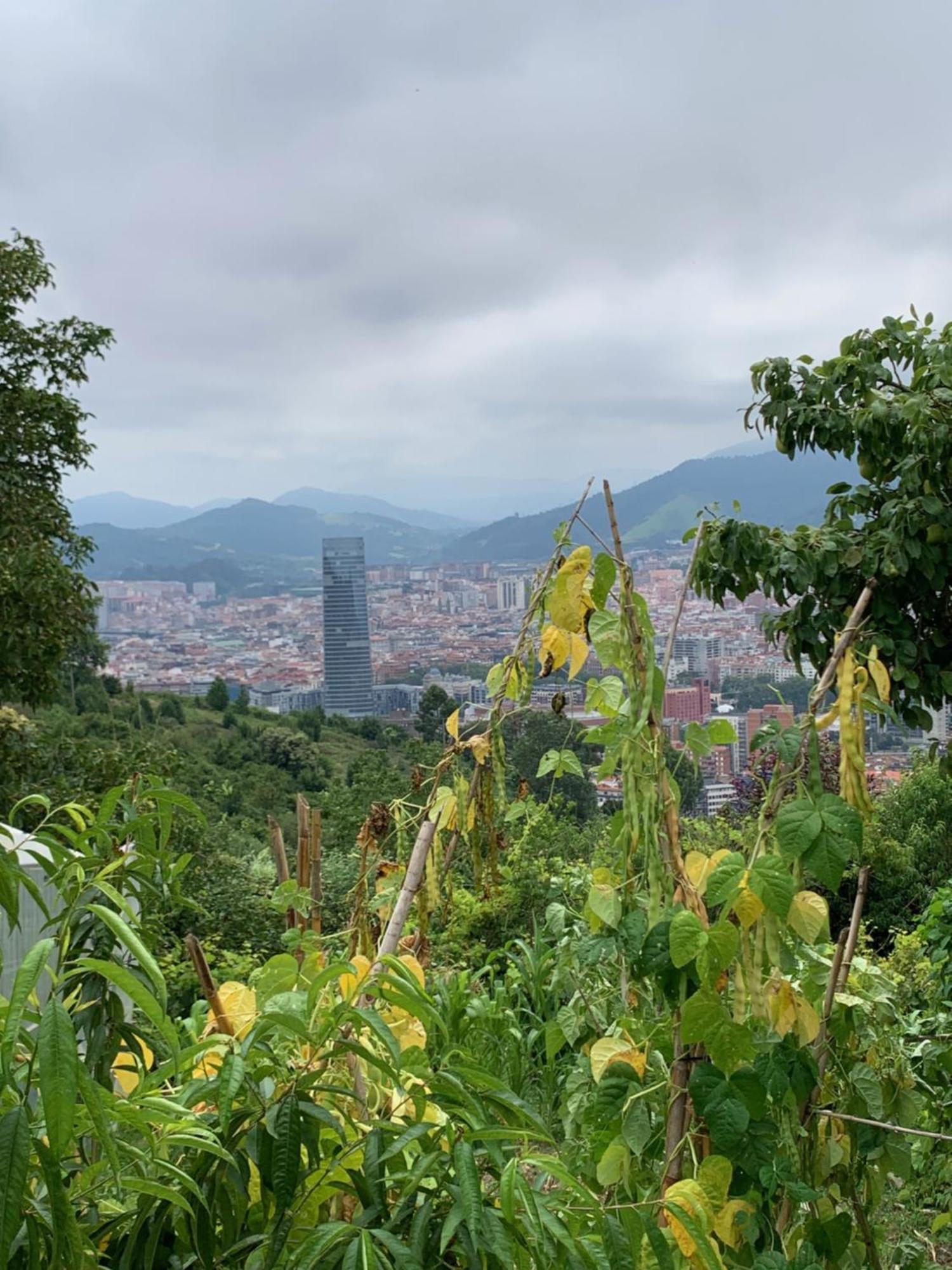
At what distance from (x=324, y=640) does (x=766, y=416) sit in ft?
67.4

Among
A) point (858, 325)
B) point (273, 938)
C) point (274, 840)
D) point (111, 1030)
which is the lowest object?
point (273, 938)

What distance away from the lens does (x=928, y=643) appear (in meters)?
2.82

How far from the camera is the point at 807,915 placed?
1.01m

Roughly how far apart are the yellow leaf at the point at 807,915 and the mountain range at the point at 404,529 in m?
11.1

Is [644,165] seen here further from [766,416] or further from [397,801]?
[397,801]

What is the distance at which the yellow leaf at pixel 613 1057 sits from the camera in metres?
1.07

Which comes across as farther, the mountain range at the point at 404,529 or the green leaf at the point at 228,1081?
the mountain range at the point at 404,529

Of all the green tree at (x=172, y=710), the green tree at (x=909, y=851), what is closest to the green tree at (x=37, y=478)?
the green tree at (x=909, y=851)

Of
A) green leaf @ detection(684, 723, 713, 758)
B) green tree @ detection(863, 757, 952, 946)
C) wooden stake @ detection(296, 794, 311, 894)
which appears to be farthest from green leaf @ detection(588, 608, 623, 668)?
green tree @ detection(863, 757, 952, 946)

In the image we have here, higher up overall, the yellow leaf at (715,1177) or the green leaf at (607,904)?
the green leaf at (607,904)

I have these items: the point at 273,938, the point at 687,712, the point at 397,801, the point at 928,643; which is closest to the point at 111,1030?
the point at 397,801

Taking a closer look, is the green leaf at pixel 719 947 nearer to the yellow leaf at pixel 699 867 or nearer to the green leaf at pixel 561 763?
the yellow leaf at pixel 699 867

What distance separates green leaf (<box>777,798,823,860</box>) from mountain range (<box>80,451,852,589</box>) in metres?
11.2

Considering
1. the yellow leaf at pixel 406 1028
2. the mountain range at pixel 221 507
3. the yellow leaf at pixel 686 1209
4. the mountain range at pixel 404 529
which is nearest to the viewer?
the yellow leaf at pixel 686 1209
